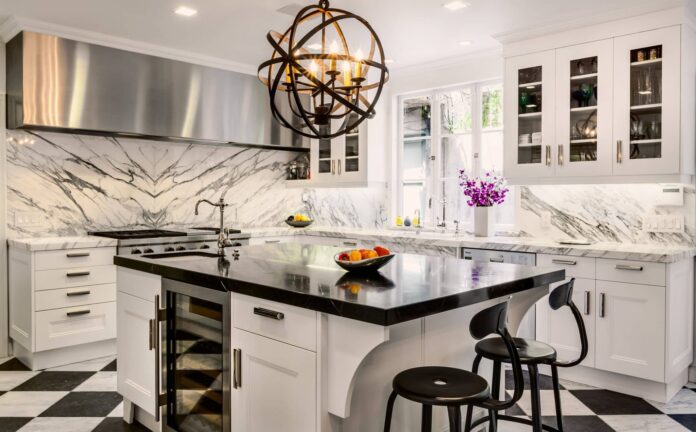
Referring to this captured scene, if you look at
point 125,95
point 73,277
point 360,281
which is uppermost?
point 125,95

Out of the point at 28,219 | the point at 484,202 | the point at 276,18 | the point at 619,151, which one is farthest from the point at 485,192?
the point at 28,219

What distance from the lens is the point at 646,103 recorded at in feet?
11.9

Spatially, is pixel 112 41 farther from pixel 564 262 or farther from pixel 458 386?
pixel 458 386

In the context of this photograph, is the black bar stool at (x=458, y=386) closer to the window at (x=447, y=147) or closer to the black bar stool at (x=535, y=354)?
the black bar stool at (x=535, y=354)

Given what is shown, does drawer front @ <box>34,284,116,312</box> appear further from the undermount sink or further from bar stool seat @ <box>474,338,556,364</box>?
bar stool seat @ <box>474,338,556,364</box>

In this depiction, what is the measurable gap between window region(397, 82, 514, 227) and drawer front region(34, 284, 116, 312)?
2.91 m

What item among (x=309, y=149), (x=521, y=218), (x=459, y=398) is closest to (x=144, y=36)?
(x=309, y=149)

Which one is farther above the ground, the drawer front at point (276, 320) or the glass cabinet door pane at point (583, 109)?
the glass cabinet door pane at point (583, 109)

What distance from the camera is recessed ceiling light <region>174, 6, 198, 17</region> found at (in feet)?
12.3

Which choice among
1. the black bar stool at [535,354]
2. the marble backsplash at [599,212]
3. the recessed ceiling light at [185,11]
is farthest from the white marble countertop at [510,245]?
the recessed ceiling light at [185,11]

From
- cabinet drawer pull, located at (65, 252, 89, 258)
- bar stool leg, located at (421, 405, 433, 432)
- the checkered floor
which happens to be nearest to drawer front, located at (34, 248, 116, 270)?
cabinet drawer pull, located at (65, 252, 89, 258)

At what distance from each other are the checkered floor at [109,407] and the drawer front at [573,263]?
0.77m

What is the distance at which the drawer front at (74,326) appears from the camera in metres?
3.90

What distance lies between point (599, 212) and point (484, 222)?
89 centimetres
